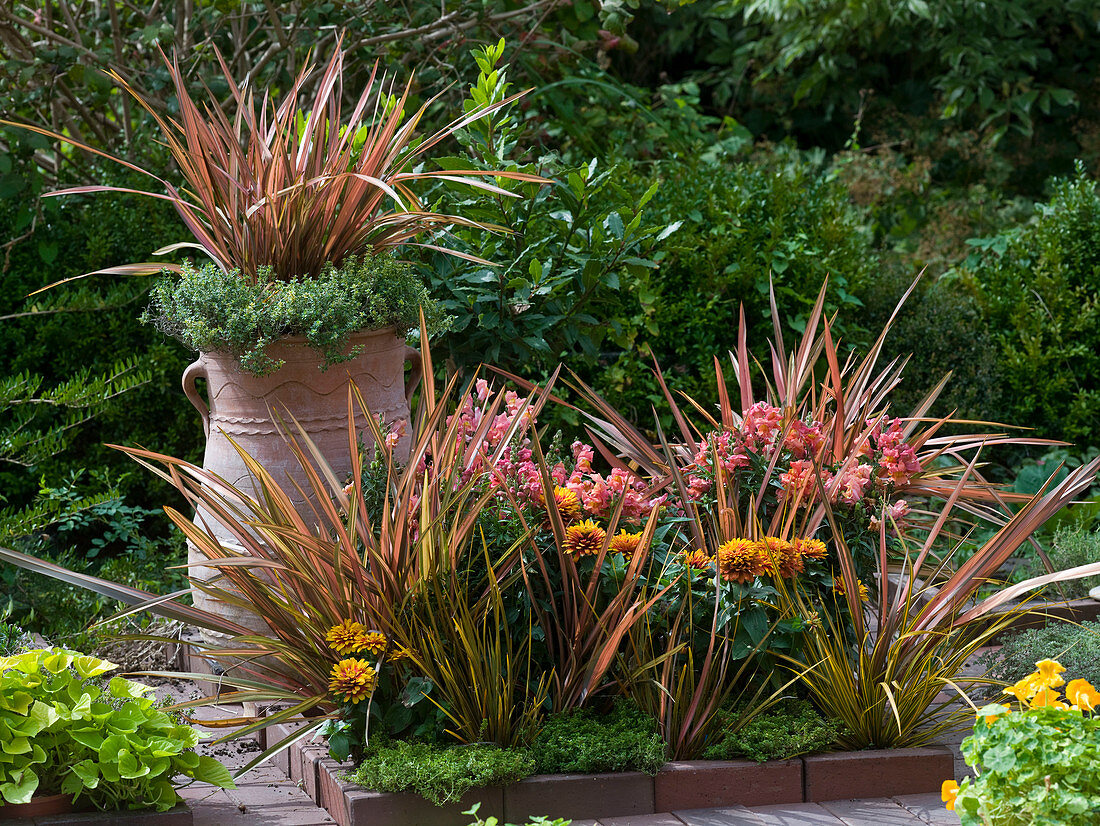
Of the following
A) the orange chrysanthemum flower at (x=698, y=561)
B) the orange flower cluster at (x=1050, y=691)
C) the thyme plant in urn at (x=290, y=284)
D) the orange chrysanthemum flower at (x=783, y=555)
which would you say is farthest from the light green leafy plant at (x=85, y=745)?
the orange flower cluster at (x=1050, y=691)

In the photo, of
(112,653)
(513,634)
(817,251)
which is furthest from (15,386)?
(817,251)

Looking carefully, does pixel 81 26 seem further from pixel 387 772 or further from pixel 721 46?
pixel 721 46

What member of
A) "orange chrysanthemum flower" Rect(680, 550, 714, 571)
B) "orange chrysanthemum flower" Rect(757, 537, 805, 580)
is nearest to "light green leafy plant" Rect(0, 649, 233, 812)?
"orange chrysanthemum flower" Rect(680, 550, 714, 571)

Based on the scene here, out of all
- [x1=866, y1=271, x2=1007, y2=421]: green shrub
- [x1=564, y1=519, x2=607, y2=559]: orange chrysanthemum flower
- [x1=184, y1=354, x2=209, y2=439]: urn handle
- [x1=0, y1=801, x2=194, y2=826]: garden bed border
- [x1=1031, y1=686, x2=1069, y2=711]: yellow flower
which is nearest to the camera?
[x1=1031, y1=686, x2=1069, y2=711]: yellow flower

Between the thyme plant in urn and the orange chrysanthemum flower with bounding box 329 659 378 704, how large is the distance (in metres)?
0.71

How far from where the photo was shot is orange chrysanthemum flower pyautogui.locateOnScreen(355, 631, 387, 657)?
2.38 m

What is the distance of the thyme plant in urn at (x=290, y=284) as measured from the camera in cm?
283

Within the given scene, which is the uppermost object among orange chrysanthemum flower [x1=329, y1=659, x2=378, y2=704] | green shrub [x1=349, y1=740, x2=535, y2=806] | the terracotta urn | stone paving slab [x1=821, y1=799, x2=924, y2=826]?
the terracotta urn

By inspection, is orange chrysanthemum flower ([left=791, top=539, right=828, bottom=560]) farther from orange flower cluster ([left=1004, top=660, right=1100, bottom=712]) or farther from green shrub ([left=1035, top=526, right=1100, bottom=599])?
green shrub ([left=1035, top=526, right=1100, bottom=599])

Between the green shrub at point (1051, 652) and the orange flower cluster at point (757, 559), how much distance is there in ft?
2.57

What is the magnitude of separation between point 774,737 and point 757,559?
1.27 feet

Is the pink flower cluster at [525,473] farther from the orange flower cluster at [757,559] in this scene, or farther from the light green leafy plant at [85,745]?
the light green leafy plant at [85,745]

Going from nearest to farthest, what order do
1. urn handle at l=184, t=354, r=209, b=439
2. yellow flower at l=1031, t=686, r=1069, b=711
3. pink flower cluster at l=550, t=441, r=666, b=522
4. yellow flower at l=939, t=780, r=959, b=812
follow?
yellow flower at l=939, t=780, r=959, b=812
yellow flower at l=1031, t=686, r=1069, b=711
pink flower cluster at l=550, t=441, r=666, b=522
urn handle at l=184, t=354, r=209, b=439

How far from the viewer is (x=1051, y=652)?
2.92m
